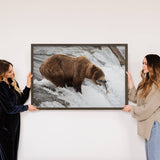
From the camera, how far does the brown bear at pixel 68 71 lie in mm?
1901

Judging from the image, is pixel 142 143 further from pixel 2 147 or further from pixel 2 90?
pixel 2 90

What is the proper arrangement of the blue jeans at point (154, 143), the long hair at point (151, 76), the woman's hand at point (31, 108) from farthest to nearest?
1. the woman's hand at point (31, 108)
2. the long hair at point (151, 76)
3. the blue jeans at point (154, 143)

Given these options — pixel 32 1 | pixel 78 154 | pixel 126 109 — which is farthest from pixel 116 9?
pixel 78 154

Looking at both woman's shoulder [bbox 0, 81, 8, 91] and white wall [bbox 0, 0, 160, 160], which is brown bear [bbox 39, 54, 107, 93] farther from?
woman's shoulder [bbox 0, 81, 8, 91]

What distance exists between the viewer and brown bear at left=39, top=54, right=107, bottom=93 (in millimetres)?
1901

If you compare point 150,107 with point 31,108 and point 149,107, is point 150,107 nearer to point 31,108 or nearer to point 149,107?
point 149,107

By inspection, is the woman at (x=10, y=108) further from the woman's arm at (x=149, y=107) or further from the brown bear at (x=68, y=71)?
the woman's arm at (x=149, y=107)

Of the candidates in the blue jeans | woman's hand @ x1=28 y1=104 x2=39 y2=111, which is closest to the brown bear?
woman's hand @ x1=28 y1=104 x2=39 y2=111

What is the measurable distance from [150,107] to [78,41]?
3.28ft

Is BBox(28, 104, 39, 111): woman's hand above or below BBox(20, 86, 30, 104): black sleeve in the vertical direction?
below

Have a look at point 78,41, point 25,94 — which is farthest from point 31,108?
point 78,41

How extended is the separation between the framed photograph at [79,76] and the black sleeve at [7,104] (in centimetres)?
18

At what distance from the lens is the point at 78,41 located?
77.2 inches

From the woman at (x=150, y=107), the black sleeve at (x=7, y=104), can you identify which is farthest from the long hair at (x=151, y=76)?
the black sleeve at (x=7, y=104)
